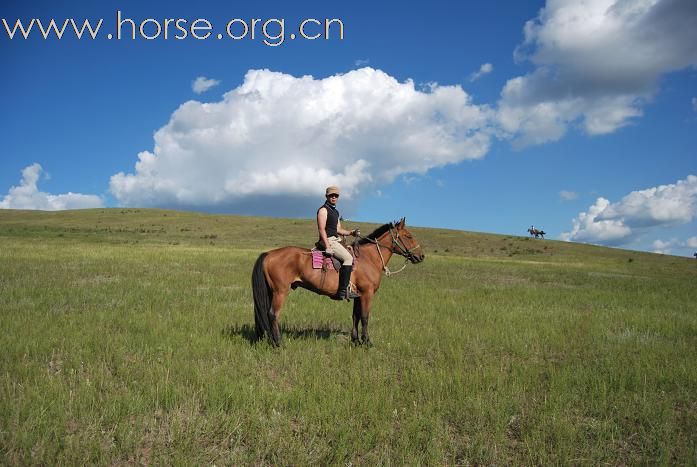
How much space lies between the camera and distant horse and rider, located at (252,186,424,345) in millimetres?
9461

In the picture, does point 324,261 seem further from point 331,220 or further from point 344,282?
point 331,220

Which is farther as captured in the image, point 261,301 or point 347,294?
point 347,294

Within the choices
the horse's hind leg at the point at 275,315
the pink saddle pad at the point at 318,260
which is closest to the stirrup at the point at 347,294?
the pink saddle pad at the point at 318,260

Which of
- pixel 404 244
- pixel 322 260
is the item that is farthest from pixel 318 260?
pixel 404 244

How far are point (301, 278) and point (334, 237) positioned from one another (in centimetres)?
118

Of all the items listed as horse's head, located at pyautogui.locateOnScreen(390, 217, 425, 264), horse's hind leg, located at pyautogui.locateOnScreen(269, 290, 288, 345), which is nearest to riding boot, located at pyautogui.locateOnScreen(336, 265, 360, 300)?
horse's hind leg, located at pyautogui.locateOnScreen(269, 290, 288, 345)

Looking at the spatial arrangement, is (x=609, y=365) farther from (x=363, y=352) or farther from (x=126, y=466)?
(x=126, y=466)

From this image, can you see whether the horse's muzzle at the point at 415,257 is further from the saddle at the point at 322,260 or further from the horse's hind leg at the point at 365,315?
the saddle at the point at 322,260

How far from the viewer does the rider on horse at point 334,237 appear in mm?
9590

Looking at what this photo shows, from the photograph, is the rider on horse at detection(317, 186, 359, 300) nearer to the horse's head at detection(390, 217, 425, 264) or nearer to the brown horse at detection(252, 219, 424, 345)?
the brown horse at detection(252, 219, 424, 345)

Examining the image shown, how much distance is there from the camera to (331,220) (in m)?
9.74

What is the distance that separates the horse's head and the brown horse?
0.02 m

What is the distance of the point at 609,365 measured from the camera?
8.45 m

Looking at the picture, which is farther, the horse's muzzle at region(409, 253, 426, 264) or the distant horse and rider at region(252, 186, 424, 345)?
the horse's muzzle at region(409, 253, 426, 264)
